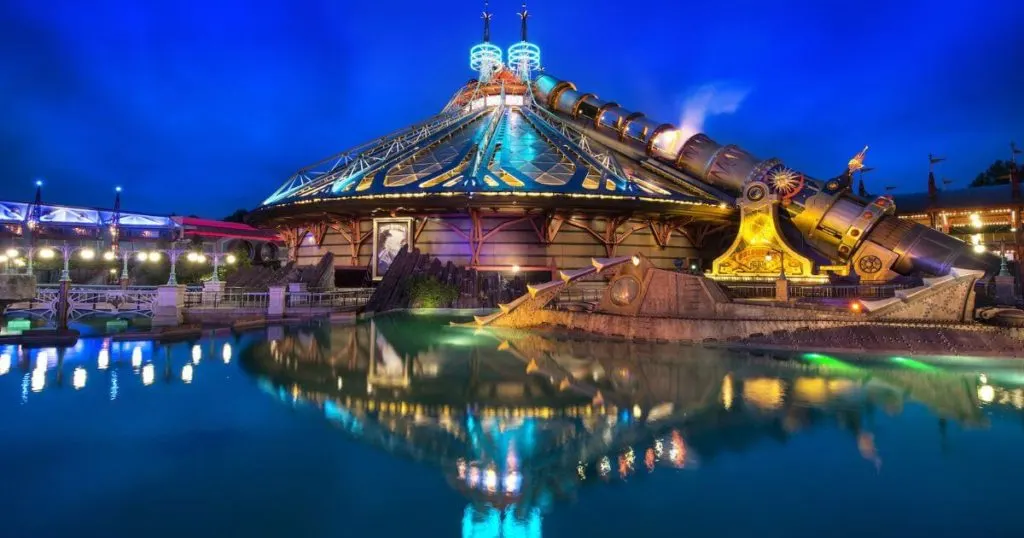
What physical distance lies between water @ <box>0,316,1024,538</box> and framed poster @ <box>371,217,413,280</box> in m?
18.4

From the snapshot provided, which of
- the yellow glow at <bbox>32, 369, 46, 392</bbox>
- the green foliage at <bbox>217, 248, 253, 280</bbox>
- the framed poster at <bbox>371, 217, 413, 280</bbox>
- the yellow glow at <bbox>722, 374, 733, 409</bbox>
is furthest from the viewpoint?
the green foliage at <bbox>217, 248, 253, 280</bbox>

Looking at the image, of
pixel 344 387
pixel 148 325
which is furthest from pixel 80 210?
pixel 344 387

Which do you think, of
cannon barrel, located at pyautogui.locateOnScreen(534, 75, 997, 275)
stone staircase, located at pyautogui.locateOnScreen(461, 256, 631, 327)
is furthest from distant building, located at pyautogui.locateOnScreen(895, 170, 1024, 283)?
stone staircase, located at pyautogui.locateOnScreen(461, 256, 631, 327)

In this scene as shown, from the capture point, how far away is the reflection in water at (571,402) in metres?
5.59

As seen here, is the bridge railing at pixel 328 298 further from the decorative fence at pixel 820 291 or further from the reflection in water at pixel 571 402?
the decorative fence at pixel 820 291

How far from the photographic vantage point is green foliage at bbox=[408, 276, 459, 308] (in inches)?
915

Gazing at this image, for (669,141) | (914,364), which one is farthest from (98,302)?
(669,141)

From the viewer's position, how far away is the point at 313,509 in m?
4.70

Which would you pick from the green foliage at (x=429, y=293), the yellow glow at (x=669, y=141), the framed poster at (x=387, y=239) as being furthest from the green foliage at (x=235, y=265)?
the yellow glow at (x=669, y=141)

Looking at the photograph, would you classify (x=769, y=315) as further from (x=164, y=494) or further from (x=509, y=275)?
(x=509, y=275)

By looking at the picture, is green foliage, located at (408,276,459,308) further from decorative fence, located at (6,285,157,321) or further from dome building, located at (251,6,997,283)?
decorative fence, located at (6,285,157,321)

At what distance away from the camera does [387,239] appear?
29.9 m

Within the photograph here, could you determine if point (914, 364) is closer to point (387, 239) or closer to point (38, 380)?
point (38, 380)

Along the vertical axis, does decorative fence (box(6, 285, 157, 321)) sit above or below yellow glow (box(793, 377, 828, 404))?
above
